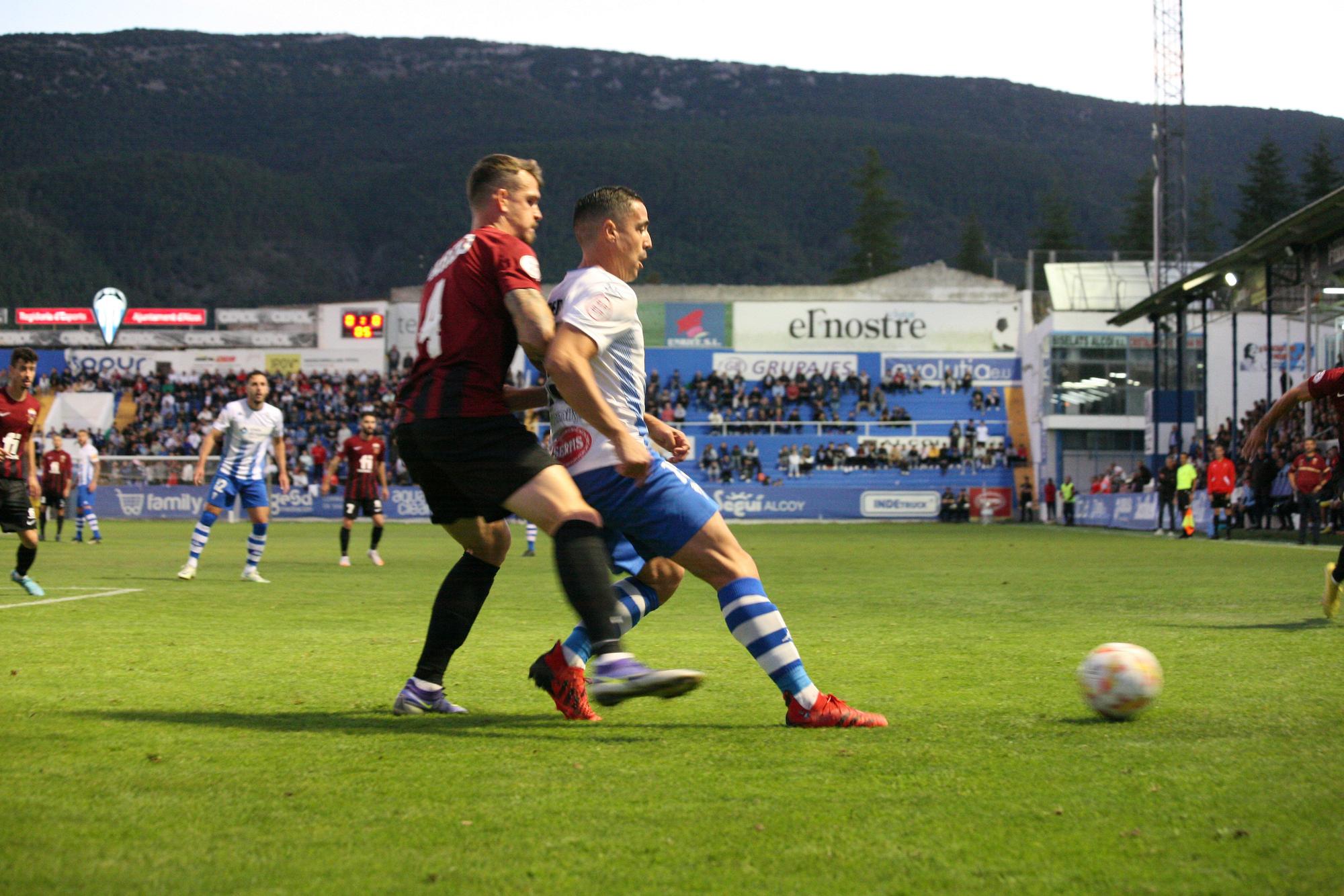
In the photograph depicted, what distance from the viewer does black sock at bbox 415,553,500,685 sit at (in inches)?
210

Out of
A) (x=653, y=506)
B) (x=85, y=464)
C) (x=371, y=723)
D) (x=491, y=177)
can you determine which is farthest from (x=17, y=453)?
(x=85, y=464)

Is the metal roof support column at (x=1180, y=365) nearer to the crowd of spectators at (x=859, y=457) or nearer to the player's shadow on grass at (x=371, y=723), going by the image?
the crowd of spectators at (x=859, y=457)

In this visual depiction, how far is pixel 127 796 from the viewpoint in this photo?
3676 millimetres

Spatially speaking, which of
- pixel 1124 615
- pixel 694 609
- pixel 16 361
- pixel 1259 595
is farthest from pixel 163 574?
pixel 1259 595

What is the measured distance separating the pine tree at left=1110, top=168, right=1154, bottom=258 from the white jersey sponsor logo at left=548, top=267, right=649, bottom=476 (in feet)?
338

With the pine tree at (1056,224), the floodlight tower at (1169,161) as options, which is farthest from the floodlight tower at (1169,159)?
the pine tree at (1056,224)

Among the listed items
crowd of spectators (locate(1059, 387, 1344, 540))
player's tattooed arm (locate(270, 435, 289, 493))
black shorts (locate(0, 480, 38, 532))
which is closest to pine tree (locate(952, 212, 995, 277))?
crowd of spectators (locate(1059, 387, 1344, 540))

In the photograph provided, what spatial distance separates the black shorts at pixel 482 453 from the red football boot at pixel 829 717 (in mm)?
1324

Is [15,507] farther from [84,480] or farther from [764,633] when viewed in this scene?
[84,480]

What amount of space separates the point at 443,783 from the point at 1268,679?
416 centimetres

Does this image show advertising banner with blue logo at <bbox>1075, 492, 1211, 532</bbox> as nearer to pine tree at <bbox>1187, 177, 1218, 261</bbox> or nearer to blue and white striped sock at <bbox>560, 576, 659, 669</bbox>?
blue and white striped sock at <bbox>560, 576, 659, 669</bbox>

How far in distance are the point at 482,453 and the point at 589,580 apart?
612 mm

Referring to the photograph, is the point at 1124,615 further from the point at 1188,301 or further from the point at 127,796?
the point at 1188,301

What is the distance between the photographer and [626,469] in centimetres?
450
